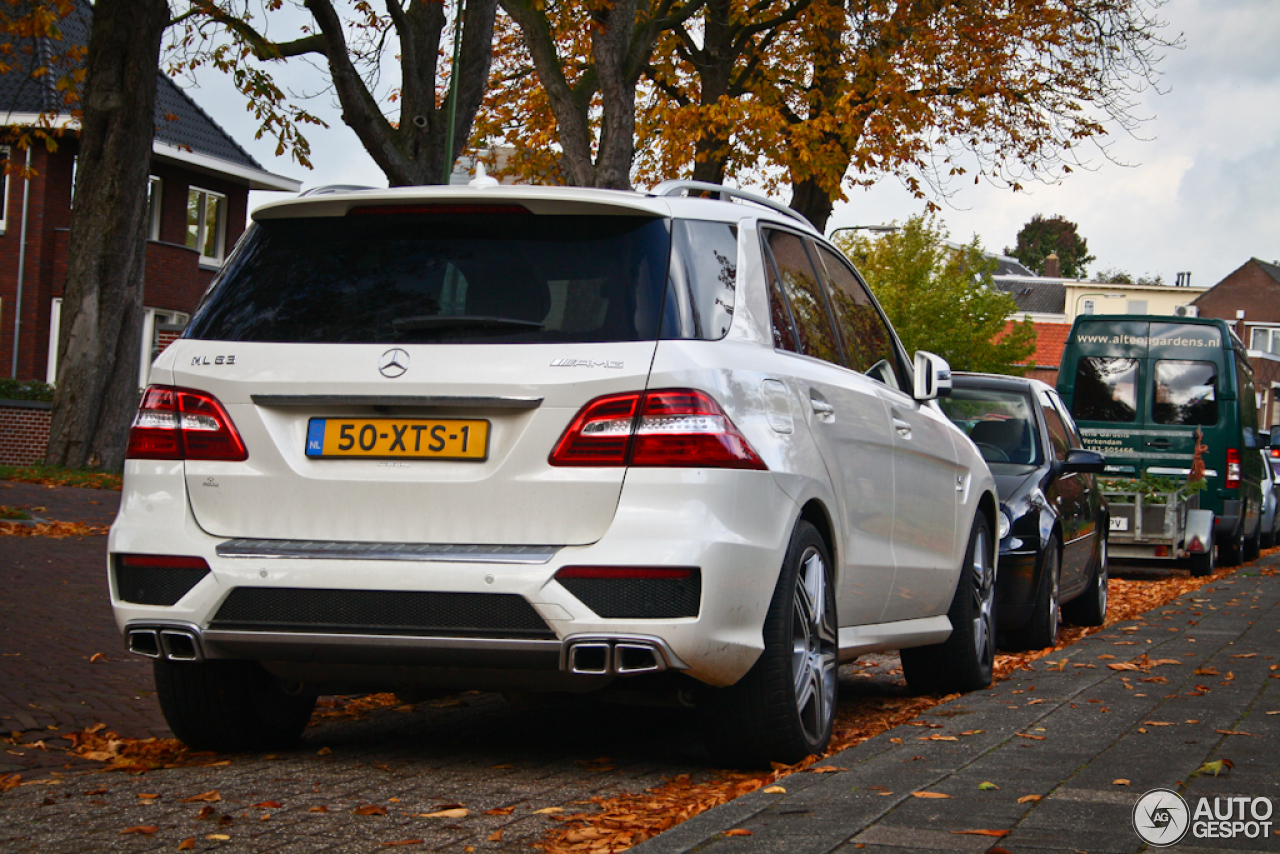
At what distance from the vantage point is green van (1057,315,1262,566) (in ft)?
61.1

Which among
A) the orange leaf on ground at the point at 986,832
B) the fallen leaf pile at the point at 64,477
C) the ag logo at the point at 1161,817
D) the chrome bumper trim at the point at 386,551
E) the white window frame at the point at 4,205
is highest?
the white window frame at the point at 4,205

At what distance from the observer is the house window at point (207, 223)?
3747cm

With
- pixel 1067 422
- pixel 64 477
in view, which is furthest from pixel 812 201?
pixel 1067 422

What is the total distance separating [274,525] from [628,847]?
147cm

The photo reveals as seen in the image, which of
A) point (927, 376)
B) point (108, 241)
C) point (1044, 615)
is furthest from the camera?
point (108, 241)

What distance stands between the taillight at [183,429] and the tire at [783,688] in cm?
164

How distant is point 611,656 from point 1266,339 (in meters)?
92.4

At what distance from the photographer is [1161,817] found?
13.3ft

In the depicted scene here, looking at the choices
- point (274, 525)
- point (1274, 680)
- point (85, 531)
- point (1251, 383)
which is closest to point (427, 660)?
point (274, 525)

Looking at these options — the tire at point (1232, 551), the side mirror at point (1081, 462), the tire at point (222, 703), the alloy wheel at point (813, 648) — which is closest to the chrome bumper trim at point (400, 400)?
the tire at point (222, 703)

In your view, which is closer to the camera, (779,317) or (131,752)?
(779,317)

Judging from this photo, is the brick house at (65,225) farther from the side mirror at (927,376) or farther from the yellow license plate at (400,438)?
the yellow license plate at (400,438)

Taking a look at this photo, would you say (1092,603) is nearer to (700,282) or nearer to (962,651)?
(962,651)

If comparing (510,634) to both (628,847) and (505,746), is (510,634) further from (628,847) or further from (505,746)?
(505,746)
